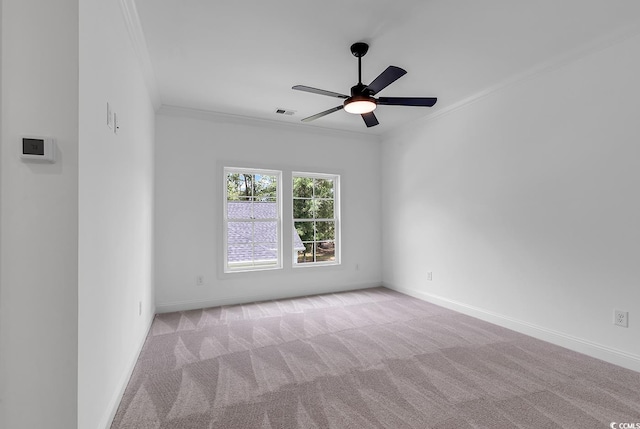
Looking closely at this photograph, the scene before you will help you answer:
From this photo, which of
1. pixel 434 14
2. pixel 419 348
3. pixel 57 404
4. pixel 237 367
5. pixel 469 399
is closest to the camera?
pixel 57 404

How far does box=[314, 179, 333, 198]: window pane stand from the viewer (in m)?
5.36

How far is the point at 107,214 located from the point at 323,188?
3832 millimetres

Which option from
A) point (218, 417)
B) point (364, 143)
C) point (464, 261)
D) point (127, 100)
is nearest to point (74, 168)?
point (127, 100)

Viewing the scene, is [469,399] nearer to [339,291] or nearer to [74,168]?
[74,168]

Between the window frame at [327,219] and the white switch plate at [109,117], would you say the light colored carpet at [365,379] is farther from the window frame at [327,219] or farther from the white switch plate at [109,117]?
the white switch plate at [109,117]

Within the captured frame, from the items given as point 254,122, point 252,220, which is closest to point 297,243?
point 252,220

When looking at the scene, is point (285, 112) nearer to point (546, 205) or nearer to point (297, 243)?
point (297, 243)

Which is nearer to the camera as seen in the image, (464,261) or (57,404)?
(57,404)

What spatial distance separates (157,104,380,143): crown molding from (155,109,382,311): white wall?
0.6 inches

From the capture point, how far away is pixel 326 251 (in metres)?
5.38

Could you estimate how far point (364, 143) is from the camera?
18.2ft

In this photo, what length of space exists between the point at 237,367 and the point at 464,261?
3.06 m

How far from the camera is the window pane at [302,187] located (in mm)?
5164

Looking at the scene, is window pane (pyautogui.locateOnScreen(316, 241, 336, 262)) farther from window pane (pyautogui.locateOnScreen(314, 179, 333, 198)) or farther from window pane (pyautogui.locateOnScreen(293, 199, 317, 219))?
window pane (pyautogui.locateOnScreen(314, 179, 333, 198))
